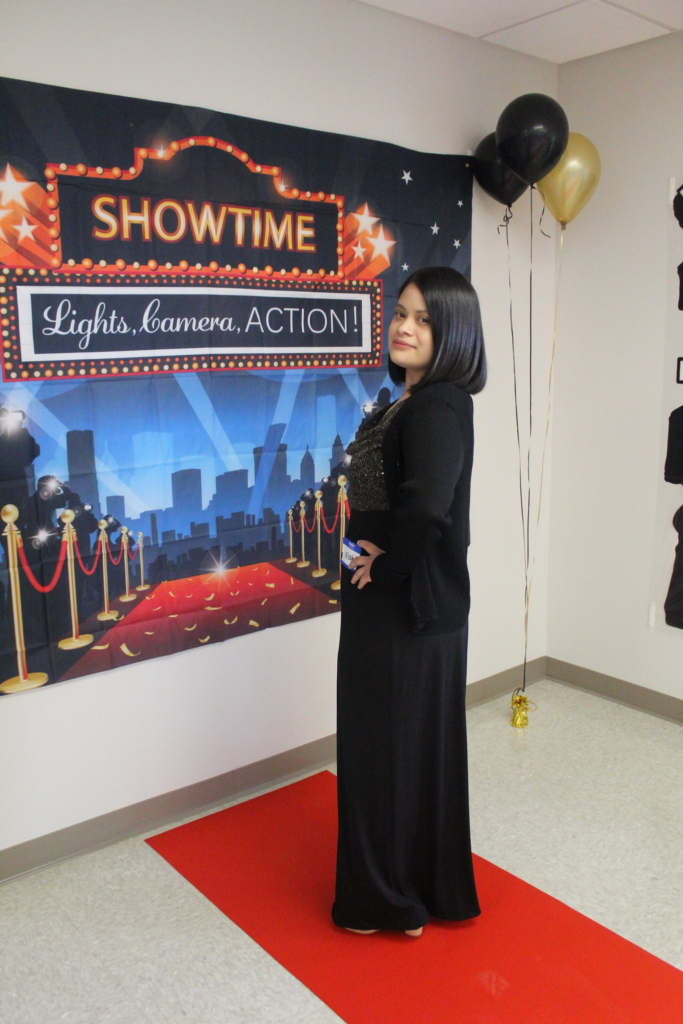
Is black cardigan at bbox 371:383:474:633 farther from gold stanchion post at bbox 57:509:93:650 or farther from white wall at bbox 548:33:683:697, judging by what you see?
white wall at bbox 548:33:683:697

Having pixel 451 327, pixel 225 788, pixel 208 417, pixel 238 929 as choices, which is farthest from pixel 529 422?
pixel 238 929

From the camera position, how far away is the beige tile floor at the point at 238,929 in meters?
2.02

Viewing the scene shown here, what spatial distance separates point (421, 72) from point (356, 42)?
0.33m

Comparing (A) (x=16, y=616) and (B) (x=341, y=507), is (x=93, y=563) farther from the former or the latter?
(B) (x=341, y=507)

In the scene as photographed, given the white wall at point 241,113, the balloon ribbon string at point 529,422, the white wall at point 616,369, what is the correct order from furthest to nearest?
1. the balloon ribbon string at point 529,422
2. the white wall at point 616,369
3. the white wall at point 241,113

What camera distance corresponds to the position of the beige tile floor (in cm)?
202

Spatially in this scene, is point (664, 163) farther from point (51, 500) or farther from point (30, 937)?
point (30, 937)

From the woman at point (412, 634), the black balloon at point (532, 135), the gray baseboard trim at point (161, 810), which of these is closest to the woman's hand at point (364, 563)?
the woman at point (412, 634)

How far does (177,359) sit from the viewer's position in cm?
257

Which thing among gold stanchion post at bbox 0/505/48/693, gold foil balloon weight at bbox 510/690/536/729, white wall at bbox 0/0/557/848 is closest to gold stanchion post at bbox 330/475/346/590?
white wall at bbox 0/0/557/848

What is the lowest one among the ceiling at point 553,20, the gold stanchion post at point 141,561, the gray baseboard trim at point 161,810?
the gray baseboard trim at point 161,810

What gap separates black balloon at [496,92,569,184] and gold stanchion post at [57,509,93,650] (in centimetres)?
189

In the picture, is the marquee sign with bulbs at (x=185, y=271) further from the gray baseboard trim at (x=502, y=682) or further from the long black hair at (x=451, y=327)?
the gray baseboard trim at (x=502, y=682)

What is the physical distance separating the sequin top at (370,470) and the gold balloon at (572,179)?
1.63 metres
